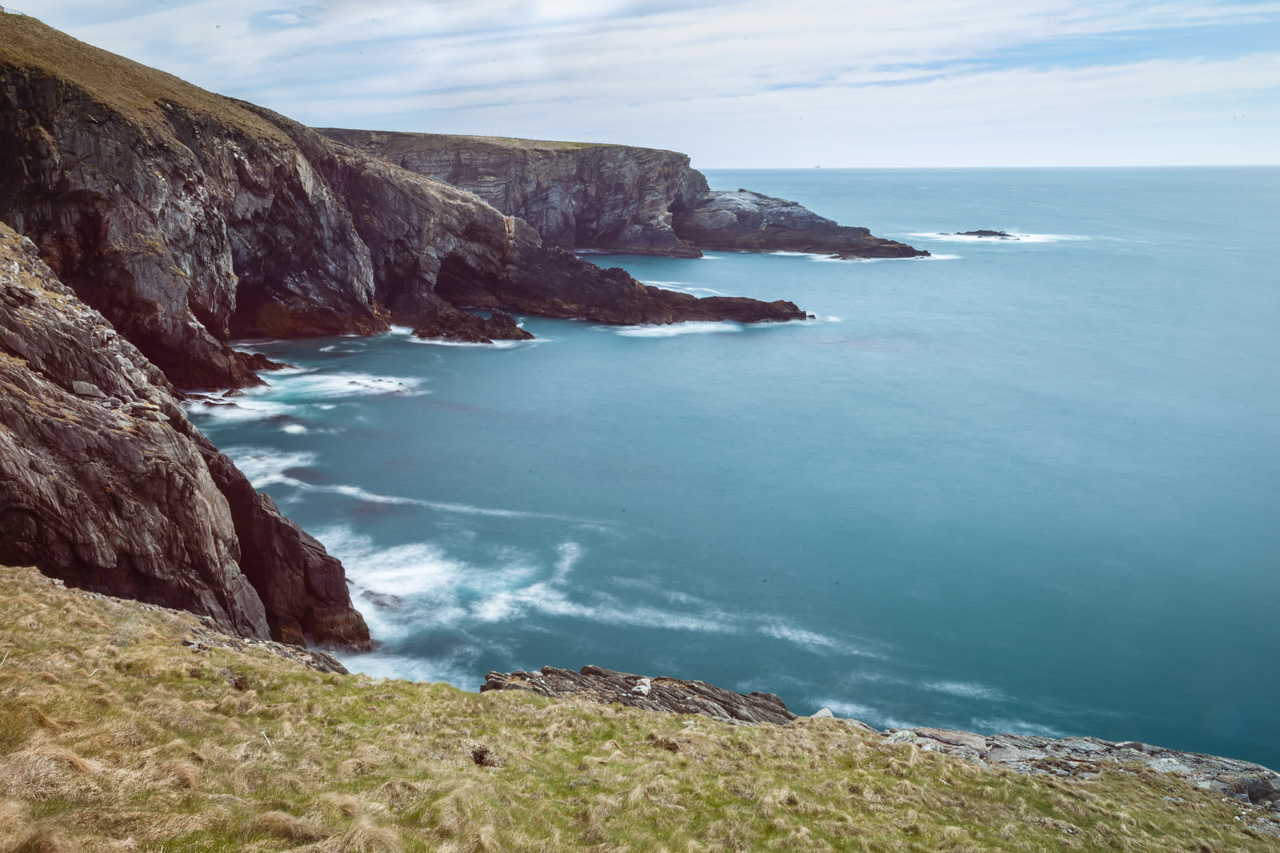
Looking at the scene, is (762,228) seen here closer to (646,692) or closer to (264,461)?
(264,461)

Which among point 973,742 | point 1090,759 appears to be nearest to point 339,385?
point 973,742

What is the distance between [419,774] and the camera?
10414 millimetres

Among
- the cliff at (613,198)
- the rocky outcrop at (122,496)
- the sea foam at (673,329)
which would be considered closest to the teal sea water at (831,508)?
the sea foam at (673,329)

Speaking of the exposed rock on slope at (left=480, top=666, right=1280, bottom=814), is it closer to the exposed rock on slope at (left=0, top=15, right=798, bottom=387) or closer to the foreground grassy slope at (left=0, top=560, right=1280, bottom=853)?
the foreground grassy slope at (left=0, top=560, right=1280, bottom=853)

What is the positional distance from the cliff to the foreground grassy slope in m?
81.7

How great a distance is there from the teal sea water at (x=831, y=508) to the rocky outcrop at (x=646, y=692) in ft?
12.1

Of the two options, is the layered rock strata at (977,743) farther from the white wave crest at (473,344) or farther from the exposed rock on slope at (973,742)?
the white wave crest at (473,344)

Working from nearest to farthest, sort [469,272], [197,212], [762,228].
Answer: [197,212] < [469,272] < [762,228]

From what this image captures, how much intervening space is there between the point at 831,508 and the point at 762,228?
8365 cm

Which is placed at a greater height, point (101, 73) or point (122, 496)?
point (101, 73)

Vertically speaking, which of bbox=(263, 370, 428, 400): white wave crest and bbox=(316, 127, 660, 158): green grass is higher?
bbox=(316, 127, 660, 158): green grass

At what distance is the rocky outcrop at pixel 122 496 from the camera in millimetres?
15836

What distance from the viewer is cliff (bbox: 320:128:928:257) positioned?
90562mm

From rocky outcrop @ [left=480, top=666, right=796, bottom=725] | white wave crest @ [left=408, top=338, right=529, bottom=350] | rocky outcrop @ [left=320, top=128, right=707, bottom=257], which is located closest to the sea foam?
white wave crest @ [left=408, top=338, right=529, bottom=350]
